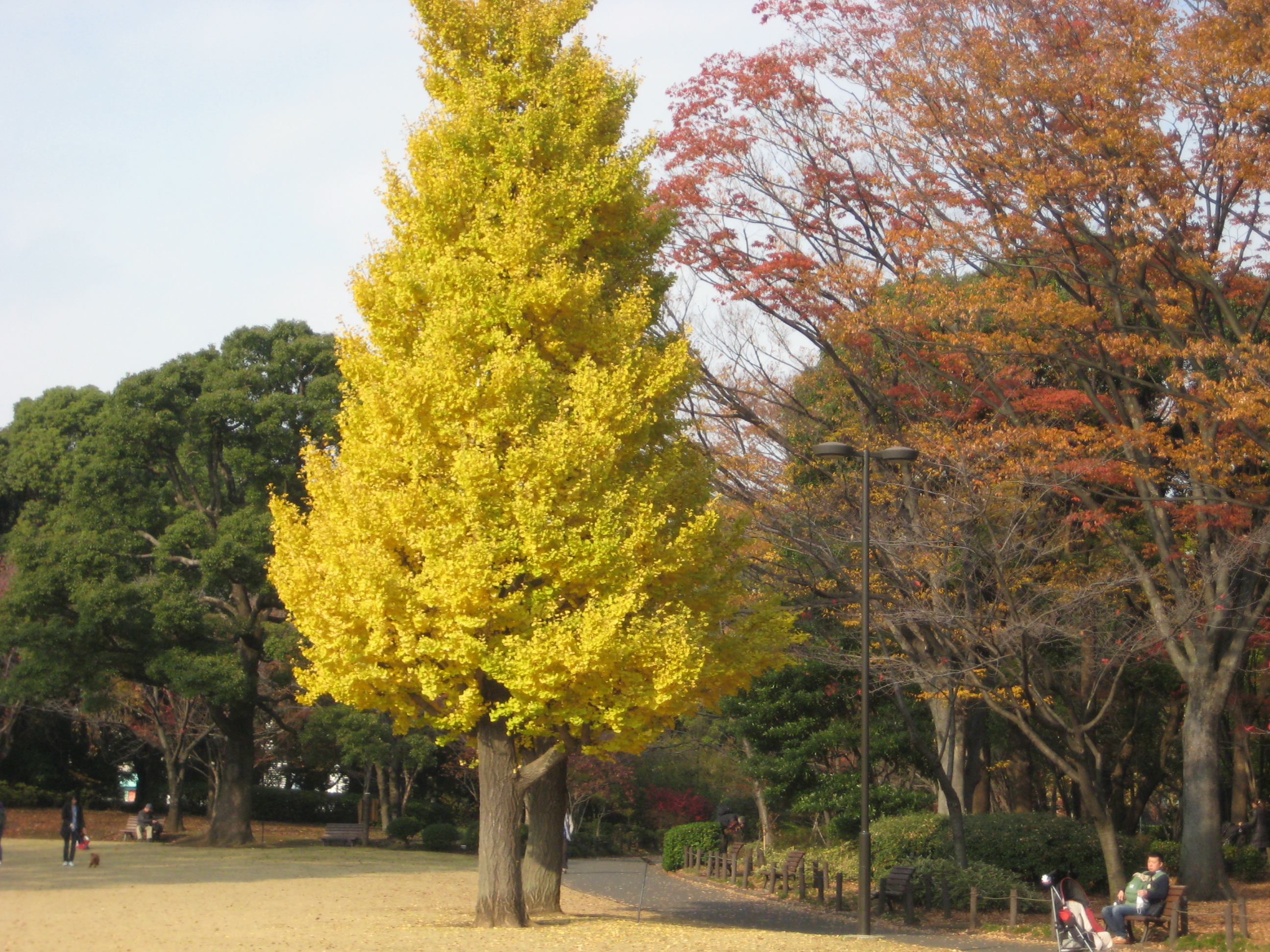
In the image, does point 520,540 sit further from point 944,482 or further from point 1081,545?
point 1081,545

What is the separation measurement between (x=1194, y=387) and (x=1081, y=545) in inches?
198

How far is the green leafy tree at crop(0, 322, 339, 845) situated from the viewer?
24.7 meters

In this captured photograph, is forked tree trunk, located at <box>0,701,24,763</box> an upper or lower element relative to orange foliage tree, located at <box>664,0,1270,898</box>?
lower

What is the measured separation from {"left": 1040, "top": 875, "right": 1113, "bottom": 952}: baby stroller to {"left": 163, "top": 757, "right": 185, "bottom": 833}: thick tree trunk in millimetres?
25254

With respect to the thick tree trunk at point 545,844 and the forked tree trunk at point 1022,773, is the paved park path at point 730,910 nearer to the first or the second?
the thick tree trunk at point 545,844

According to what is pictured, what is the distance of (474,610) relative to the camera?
39.8 feet

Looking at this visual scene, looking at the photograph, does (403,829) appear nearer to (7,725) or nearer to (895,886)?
(7,725)

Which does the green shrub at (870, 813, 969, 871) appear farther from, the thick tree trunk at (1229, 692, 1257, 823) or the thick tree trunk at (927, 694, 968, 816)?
the thick tree trunk at (1229, 692, 1257, 823)

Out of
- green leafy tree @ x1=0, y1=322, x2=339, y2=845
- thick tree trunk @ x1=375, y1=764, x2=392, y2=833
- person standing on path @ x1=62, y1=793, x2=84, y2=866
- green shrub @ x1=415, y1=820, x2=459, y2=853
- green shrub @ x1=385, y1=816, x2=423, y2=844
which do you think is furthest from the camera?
thick tree trunk @ x1=375, y1=764, x2=392, y2=833

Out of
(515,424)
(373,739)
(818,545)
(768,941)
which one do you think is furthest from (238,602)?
(768,941)

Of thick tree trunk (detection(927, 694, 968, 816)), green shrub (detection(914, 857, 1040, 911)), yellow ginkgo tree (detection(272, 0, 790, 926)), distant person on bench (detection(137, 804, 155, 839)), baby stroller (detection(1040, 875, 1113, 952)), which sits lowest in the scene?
distant person on bench (detection(137, 804, 155, 839))

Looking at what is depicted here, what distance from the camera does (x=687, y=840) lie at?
83.5 feet

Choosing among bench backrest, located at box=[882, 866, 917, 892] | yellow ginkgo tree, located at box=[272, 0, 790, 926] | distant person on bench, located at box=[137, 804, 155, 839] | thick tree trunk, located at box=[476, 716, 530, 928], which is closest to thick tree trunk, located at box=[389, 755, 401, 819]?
distant person on bench, located at box=[137, 804, 155, 839]

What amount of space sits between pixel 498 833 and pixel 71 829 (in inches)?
467
